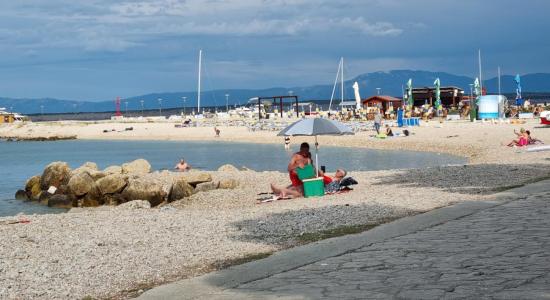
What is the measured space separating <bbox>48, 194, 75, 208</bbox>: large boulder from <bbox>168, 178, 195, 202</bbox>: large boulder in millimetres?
3608

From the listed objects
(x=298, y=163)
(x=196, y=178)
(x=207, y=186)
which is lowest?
(x=207, y=186)

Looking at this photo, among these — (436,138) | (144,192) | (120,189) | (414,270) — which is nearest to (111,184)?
(120,189)

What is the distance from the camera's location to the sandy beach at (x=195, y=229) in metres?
8.17

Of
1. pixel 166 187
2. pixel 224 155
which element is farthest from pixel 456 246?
pixel 224 155

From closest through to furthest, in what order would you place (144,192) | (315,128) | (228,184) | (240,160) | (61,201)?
1. (315,128)
2. (228,184)
3. (144,192)
4. (61,201)
5. (240,160)

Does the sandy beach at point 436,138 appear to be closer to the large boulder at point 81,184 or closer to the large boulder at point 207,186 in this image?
the large boulder at point 207,186

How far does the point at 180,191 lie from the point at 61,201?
4.28m

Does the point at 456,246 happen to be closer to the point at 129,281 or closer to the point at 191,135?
the point at 129,281

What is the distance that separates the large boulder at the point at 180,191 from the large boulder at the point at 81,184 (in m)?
3.34

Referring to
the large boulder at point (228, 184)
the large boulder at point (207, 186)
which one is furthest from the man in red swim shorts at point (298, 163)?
the large boulder at point (207, 186)

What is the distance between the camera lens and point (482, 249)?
8.33m

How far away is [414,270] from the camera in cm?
747

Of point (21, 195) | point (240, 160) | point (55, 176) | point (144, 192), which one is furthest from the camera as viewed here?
point (240, 160)

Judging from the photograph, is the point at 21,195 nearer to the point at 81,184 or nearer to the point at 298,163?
the point at 81,184
